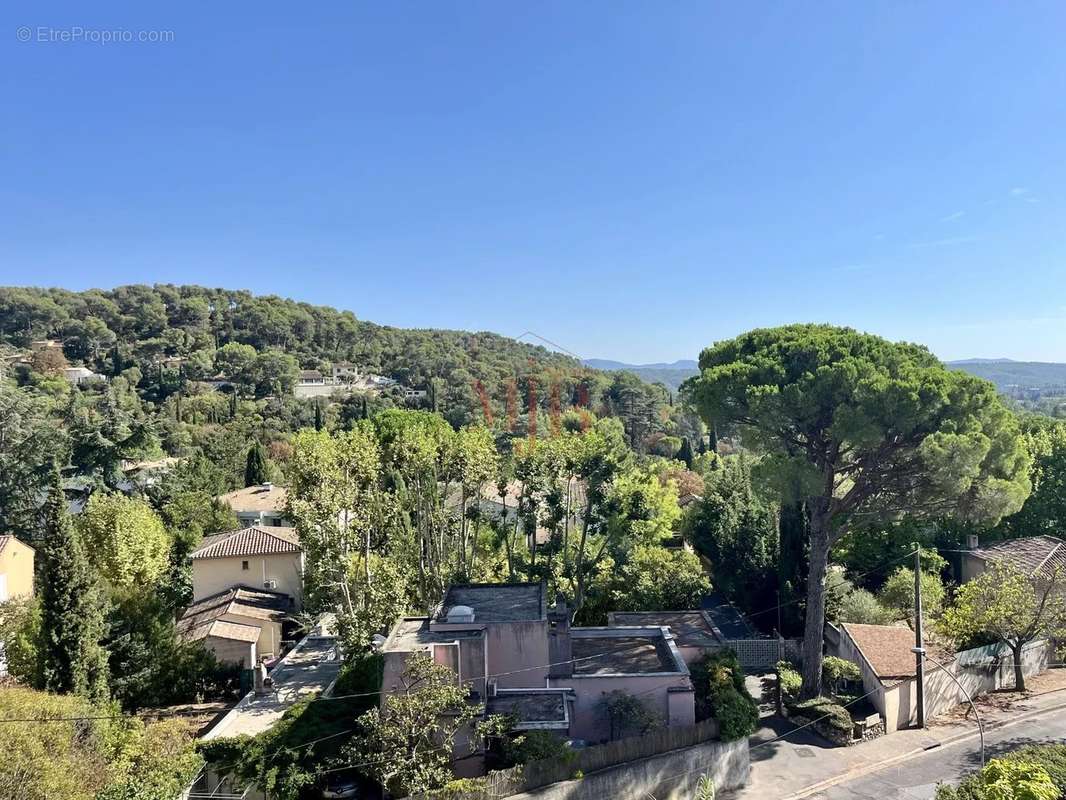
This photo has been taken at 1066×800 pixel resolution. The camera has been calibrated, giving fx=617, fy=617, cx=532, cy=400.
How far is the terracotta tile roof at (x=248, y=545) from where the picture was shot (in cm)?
2412

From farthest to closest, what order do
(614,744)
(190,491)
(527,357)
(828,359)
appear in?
1. (527,357)
2. (190,491)
3. (828,359)
4. (614,744)

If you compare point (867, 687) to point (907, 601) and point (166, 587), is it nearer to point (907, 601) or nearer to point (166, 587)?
point (907, 601)

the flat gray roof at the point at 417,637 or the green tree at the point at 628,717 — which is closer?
the flat gray roof at the point at 417,637

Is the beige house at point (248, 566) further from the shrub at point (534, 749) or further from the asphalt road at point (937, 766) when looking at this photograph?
the asphalt road at point (937, 766)

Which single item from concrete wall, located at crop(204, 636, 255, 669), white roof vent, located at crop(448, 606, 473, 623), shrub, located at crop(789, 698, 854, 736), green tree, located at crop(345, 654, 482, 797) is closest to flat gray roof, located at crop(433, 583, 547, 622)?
white roof vent, located at crop(448, 606, 473, 623)

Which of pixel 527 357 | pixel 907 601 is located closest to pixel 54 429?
pixel 907 601

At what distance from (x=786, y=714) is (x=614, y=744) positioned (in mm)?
7156

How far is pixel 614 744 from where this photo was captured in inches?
522

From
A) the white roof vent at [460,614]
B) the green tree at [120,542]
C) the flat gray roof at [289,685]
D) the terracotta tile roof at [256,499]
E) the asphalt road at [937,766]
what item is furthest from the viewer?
the terracotta tile roof at [256,499]

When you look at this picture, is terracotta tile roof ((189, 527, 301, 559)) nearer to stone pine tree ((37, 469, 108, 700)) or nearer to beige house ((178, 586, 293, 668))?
beige house ((178, 586, 293, 668))

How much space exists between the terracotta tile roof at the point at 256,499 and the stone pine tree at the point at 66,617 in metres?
18.2

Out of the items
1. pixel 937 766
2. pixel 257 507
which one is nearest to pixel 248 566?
pixel 257 507

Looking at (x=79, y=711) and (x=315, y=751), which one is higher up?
(x=79, y=711)

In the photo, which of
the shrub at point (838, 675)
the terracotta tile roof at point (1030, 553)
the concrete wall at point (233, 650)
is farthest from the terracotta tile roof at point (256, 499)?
the terracotta tile roof at point (1030, 553)
